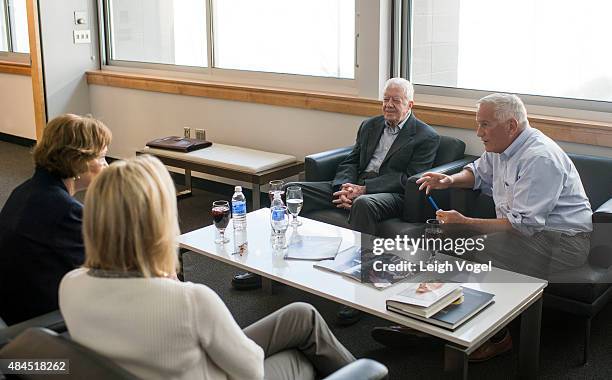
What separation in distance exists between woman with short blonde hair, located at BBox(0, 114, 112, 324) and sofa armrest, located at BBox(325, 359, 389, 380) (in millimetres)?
1111

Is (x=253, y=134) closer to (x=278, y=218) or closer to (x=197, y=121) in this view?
(x=197, y=121)

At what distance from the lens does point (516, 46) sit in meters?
4.23

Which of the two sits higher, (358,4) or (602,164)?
(358,4)

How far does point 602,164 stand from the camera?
11.8 ft

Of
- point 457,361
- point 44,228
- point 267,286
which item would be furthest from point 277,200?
point 457,361

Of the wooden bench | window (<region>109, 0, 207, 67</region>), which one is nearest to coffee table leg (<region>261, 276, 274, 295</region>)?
the wooden bench

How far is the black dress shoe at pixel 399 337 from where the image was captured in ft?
10.5

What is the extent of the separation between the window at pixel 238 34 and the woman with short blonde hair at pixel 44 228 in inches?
108

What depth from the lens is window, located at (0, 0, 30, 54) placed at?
772 cm

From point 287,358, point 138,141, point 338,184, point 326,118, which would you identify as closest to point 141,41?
point 138,141

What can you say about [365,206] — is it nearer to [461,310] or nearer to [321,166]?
[321,166]

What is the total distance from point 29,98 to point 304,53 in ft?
11.7

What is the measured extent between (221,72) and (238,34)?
0.34 m

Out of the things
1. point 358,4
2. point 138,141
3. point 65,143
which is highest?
point 358,4
